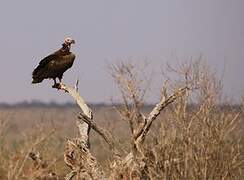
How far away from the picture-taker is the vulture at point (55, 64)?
13.0m

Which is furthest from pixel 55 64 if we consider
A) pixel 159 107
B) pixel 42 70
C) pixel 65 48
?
pixel 159 107

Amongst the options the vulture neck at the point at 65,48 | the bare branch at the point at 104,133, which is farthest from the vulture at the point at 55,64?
the bare branch at the point at 104,133

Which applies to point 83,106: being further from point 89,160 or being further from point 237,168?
point 237,168

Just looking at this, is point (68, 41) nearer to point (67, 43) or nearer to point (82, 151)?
point (67, 43)

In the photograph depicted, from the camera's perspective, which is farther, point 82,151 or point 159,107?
point 159,107

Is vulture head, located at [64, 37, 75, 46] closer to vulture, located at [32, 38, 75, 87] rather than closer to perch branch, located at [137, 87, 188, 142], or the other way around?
vulture, located at [32, 38, 75, 87]

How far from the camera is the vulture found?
1295 centimetres

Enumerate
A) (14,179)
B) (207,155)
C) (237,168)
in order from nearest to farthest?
(14,179) → (207,155) → (237,168)

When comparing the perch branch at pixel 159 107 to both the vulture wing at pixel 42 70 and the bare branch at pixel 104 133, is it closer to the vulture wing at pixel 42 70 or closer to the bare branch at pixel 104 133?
the bare branch at pixel 104 133

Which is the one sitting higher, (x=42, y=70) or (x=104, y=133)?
(x=42, y=70)

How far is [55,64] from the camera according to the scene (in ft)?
42.8

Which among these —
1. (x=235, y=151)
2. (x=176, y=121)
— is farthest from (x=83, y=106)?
(x=235, y=151)

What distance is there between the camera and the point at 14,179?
8.41 metres

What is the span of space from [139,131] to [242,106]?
212 centimetres
